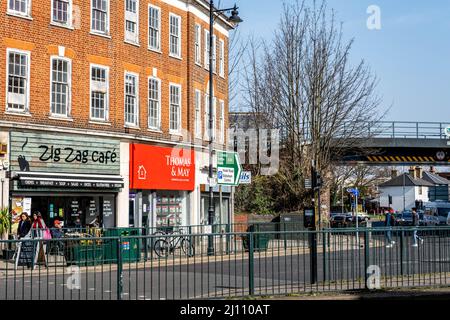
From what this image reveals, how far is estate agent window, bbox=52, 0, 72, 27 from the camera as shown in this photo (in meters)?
27.4

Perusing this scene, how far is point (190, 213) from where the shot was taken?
34.8m

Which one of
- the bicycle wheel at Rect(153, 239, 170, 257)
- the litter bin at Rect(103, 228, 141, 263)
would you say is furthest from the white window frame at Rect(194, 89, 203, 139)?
the litter bin at Rect(103, 228, 141, 263)

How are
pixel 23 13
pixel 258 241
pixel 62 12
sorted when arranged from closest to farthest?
pixel 258 241, pixel 23 13, pixel 62 12

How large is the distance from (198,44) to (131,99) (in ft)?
20.4

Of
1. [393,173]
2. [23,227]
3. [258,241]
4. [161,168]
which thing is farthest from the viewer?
[393,173]

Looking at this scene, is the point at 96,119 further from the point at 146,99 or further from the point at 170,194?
the point at 170,194

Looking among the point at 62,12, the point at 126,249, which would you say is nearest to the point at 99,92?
the point at 62,12

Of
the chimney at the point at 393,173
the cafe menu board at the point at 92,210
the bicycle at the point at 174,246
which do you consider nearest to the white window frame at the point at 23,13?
the cafe menu board at the point at 92,210

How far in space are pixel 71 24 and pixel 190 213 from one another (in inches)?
431

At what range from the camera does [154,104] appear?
1268 inches

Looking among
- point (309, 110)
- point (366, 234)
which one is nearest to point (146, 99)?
point (309, 110)

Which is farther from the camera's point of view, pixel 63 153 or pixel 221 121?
pixel 221 121

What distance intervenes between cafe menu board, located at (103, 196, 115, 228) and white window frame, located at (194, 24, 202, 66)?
29.8 feet

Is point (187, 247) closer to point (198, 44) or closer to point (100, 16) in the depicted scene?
point (100, 16)
